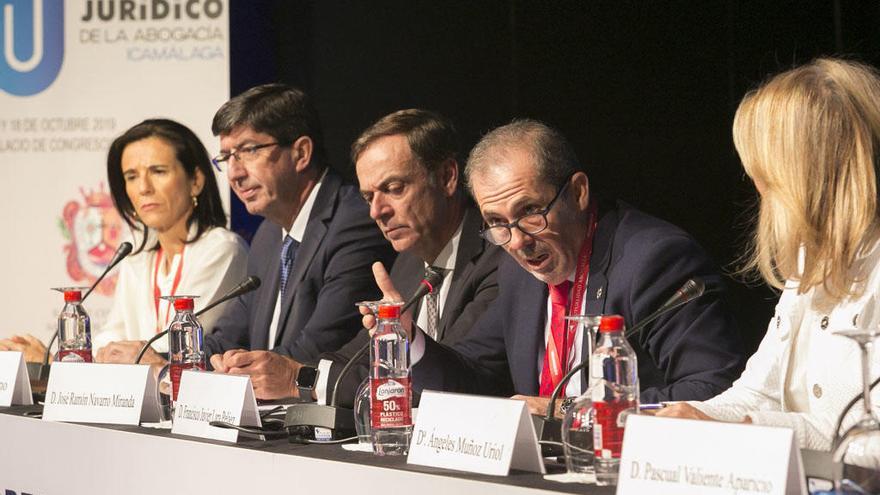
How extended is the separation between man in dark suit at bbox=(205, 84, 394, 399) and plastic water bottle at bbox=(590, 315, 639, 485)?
6.67 ft

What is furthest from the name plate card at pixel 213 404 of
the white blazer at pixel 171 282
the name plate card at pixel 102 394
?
the white blazer at pixel 171 282

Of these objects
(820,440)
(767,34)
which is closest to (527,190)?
(820,440)

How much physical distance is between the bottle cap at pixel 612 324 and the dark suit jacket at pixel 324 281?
1.96m

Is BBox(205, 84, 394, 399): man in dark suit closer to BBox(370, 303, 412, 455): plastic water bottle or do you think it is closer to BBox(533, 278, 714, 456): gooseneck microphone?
BBox(370, 303, 412, 455): plastic water bottle

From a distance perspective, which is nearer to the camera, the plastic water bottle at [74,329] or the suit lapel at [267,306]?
the plastic water bottle at [74,329]

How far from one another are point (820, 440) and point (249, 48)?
3.32 metres

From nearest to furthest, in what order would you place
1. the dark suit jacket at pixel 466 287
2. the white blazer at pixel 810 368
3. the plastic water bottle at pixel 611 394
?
the plastic water bottle at pixel 611 394 → the white blazer at pixel 810 368 → the dark suit jacket at pixel 466 287

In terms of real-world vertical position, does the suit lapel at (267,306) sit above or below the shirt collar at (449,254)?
below

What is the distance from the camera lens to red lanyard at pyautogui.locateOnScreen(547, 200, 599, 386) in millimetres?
2797

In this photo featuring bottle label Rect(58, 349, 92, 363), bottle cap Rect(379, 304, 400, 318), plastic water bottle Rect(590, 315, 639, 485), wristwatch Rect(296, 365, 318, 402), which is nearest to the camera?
plastic water bottle Rect(590, 315, 639, 485)

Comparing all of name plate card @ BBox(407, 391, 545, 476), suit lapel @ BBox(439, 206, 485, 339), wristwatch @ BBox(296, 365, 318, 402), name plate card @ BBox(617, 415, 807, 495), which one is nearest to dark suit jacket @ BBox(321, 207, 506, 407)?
suit lapel @ BBox(439, 206, 485, 339)

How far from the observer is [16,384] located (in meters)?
3.01

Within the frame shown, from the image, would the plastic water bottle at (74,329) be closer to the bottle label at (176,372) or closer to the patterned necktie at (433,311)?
the bottle label at (176,372)

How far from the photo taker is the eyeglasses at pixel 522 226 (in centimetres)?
284
